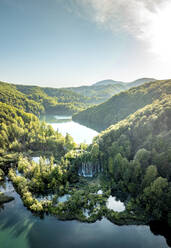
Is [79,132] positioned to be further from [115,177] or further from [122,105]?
[115,177]

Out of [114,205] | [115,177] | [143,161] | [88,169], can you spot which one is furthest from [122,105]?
[114,205]

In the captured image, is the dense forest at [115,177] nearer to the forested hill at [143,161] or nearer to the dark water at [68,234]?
the forested hill at [143,161]

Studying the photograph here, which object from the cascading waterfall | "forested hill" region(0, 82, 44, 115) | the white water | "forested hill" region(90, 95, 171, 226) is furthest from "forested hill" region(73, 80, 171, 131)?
the white water

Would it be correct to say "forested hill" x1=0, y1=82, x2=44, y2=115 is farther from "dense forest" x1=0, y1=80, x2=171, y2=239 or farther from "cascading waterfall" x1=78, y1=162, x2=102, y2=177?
"cascading waterfall" x1=78, y1=162, x2=102, y2=177

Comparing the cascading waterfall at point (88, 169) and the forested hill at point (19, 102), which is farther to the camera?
the forested hill at point (19, 102)

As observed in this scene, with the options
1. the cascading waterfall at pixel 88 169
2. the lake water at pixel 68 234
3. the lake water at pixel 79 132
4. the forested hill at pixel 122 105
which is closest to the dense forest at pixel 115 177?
the cascading waterfall at pixel 88 169
